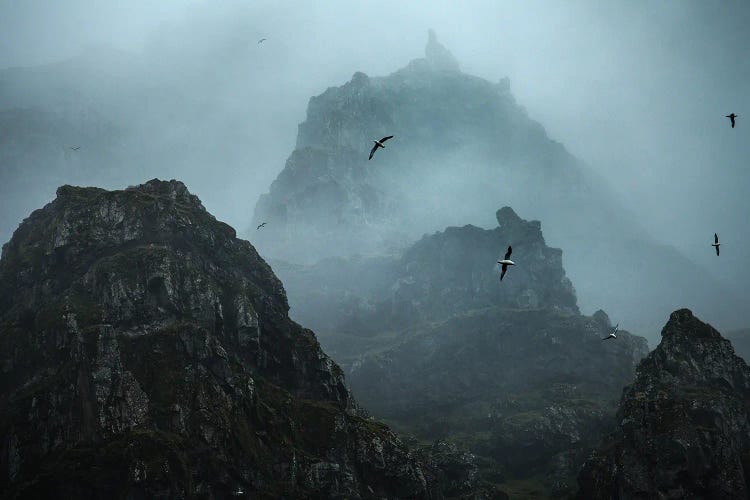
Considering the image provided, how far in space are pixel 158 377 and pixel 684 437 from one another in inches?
5685

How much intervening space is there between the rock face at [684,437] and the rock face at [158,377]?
5505 cm

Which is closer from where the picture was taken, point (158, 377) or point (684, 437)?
point (158, 377)

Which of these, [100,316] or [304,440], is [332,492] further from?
[100,316]

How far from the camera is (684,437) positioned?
155625 millimetres

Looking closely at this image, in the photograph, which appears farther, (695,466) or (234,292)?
(234,292)

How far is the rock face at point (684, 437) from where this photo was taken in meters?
151

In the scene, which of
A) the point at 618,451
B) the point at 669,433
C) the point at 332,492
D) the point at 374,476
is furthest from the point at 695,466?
the point at 332,492

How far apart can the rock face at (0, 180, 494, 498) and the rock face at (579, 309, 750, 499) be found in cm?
5505

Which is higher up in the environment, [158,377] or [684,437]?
[158,377]

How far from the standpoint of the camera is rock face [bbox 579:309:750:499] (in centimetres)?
15125

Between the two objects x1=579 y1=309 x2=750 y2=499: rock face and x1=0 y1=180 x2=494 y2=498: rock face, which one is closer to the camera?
x1=0 y1=180 x2=494 y2=498: rock face

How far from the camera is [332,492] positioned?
141875 mm

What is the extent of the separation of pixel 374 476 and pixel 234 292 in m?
72.3

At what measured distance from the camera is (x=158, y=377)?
141750 millimetres
